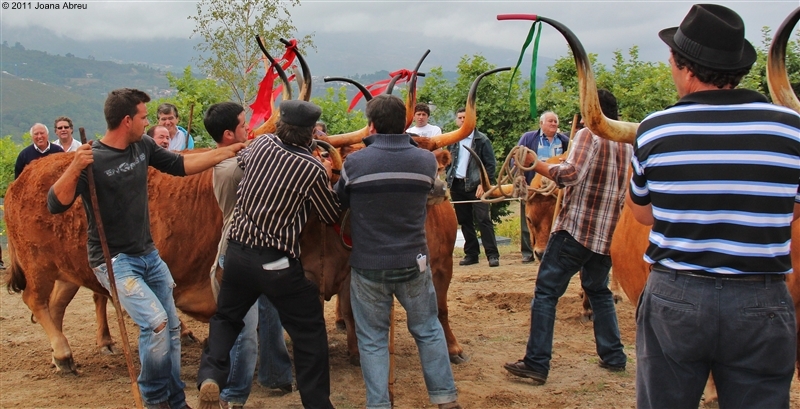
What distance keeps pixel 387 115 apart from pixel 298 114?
53 cm

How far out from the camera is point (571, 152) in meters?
5.43

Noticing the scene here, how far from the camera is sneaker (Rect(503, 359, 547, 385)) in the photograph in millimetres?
5770

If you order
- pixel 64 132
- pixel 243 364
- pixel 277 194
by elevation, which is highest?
pixel 277 194

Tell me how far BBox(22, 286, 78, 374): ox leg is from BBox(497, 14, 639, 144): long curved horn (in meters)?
4.61

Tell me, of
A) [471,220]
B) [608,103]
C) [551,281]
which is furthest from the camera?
[471,220]

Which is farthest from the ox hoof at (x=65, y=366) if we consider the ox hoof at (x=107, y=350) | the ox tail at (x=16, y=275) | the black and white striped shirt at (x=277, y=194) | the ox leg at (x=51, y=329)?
the black and white striped shirt at (x=277, y=194)

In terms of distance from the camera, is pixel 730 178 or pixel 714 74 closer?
pixel 730 178

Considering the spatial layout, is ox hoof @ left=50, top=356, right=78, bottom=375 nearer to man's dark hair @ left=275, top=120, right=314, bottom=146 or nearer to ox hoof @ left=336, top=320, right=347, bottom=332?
ox hoof @ left=336, top=320, right=347, bottom=332

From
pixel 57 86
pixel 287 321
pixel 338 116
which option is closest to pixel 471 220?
pixel 338 116

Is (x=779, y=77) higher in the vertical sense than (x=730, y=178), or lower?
higher

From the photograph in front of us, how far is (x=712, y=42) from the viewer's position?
2.93m

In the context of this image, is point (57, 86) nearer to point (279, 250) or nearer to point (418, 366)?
point (418, 366)

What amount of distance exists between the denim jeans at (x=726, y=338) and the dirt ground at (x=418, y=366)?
253 centimetres

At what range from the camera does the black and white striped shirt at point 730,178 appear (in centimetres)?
281
